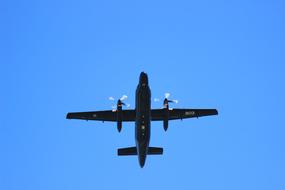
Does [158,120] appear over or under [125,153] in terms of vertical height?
over

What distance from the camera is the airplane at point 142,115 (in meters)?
68.9

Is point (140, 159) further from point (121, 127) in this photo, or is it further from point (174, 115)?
point (174, 115)

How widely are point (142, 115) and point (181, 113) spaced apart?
45.1 feet

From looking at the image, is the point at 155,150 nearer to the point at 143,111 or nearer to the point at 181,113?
the point at 143,111

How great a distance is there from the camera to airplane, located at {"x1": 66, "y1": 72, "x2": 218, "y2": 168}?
6888cm

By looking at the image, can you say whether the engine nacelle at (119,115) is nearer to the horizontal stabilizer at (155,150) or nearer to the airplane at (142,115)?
the airplane at (142,115)

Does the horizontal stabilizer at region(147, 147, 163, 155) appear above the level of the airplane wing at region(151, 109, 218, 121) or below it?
below

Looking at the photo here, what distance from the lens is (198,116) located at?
3204 inches

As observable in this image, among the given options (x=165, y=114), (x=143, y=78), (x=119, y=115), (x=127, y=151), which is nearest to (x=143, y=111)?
(x=143, y=78)

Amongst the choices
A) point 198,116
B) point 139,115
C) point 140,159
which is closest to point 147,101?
point 139,115

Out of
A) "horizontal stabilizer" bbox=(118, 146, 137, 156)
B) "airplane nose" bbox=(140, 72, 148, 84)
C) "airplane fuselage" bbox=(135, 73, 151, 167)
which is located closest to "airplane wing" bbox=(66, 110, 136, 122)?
"horizontal stabilizer" bbox=(118, 146, 137, 156)

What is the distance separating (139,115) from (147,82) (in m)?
4.90

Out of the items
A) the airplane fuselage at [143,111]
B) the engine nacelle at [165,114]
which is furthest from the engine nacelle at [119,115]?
the engine nacelle at [165,114]

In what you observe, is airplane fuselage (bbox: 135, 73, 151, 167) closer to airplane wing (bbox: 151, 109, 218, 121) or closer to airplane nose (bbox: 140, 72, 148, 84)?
airplane nose (bbox: 140, 72, 148, 84)
